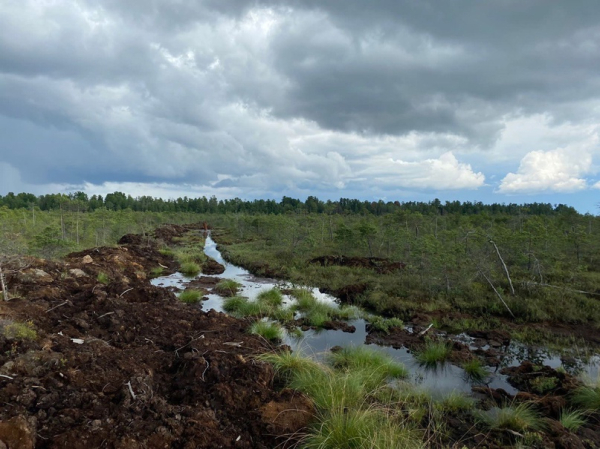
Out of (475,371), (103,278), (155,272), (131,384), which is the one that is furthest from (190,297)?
(475,371)

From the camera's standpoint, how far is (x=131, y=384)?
498 cm

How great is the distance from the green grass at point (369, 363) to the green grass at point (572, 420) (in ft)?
9.18

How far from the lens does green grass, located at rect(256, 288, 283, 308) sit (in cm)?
1319

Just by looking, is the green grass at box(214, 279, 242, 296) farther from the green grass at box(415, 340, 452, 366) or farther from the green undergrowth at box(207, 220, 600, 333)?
the green grass at box(415, 340, 452, 366)

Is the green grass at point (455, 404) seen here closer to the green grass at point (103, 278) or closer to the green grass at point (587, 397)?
the green grass at point (587, 397)

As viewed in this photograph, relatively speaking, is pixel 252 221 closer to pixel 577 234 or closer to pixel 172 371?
pixel 577 234

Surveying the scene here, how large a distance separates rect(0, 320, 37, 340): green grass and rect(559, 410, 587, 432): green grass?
8862mm

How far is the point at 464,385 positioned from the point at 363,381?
2.58 m

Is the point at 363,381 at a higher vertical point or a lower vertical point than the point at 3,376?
lower

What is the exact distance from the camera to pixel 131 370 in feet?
18.6

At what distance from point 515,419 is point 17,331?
8383 millimetres

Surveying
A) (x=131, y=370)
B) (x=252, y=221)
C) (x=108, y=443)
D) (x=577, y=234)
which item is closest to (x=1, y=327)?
(x=131, y=370)

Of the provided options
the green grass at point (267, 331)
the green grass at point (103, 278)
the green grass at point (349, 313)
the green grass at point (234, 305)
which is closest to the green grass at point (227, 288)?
the green grass at point (234, 305)

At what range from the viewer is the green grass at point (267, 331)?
30.4ft
